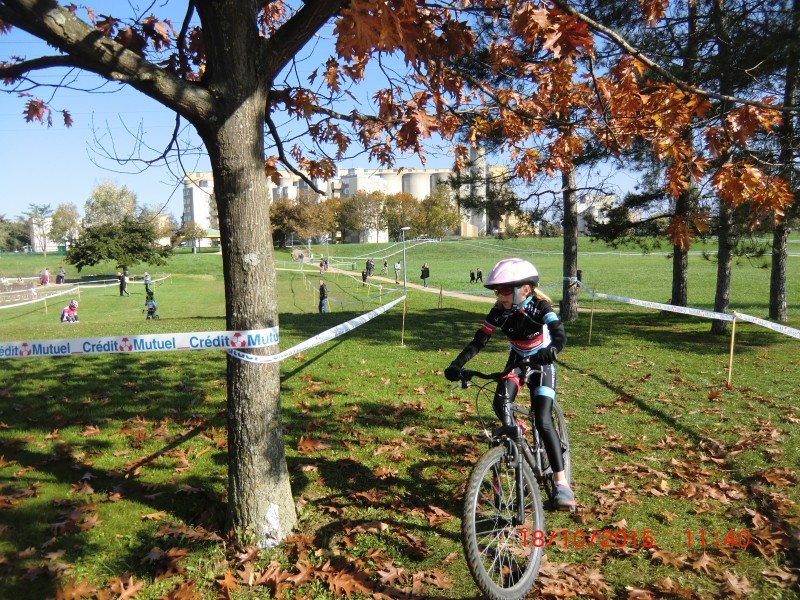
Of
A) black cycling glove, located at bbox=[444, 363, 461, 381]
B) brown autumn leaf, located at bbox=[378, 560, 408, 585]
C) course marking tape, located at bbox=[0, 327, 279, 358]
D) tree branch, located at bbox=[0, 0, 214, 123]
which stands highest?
tree branch, located at bbox=[0, 0, 214, 123]

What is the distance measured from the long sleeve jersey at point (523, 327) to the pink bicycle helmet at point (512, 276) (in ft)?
0.75

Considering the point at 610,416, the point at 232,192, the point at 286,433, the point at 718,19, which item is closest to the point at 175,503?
the point at 286,433

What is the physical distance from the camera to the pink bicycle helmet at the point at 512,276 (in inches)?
149

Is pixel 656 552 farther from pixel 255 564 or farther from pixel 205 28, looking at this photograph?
pixel 205 28

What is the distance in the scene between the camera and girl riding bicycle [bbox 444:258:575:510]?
3686mm

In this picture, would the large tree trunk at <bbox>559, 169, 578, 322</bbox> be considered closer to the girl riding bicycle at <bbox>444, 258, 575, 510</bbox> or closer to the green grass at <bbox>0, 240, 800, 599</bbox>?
the green grass at <bbox>0, 240, 800, 599</bbox>

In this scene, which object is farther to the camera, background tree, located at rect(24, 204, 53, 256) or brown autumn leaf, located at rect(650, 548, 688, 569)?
background tree, located at rect(24, 204, 53, 256)

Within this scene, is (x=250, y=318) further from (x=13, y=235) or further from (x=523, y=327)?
(x=13, y=235)

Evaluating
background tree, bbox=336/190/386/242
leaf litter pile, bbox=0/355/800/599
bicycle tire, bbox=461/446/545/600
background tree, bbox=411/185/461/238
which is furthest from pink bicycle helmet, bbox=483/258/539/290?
background tree, bbox=336/190/386/242

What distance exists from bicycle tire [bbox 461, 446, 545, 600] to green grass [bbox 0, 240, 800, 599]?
0.69 feet

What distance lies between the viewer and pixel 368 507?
4.43m

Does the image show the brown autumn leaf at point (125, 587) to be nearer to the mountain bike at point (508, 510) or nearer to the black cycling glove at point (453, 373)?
the mountain bike at point (508, 510)

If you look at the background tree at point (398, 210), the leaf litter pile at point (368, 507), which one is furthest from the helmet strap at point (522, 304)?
the background tree at point (398, 210)

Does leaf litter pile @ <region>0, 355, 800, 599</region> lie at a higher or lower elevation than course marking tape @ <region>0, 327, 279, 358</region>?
lower
